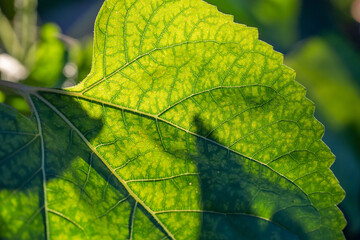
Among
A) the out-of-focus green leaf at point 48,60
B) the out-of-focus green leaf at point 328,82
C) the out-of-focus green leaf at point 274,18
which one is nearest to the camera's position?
the out-of-focus green leaf at point 48,60

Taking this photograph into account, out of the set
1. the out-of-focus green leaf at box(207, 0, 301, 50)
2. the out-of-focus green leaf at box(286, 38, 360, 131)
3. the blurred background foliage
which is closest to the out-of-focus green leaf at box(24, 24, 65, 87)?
the blurred background foliage

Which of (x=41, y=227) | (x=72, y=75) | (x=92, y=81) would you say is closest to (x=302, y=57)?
(x=72, y=75)

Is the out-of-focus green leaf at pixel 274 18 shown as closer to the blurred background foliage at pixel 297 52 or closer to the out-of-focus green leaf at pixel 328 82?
the blurred background foliage at pixel 297 52

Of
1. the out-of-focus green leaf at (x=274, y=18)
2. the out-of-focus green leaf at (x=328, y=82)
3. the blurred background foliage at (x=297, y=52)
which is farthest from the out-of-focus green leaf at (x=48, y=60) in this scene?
the out-of-focus green leaf at (x=328, y=82)

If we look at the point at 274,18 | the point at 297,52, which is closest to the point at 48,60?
the point at 297,52

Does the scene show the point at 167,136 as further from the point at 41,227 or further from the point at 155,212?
the point at 41,227

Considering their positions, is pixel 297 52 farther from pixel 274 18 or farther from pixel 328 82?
pixel 274 18
